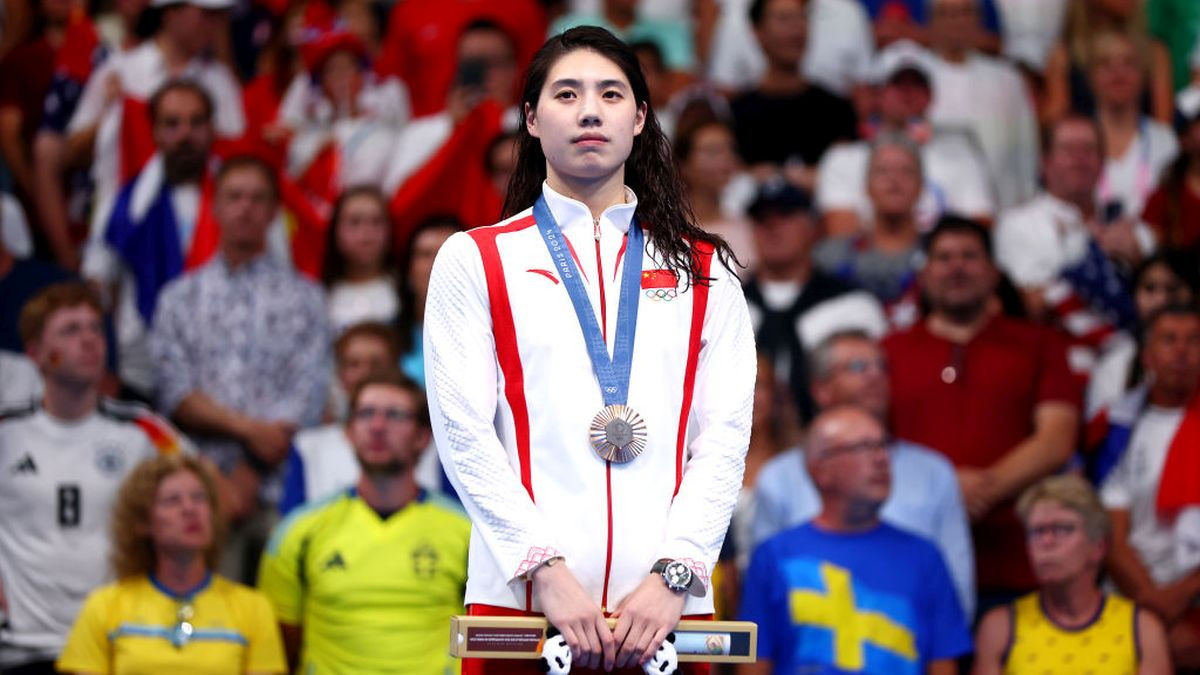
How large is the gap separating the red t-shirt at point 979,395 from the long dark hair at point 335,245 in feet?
8.51

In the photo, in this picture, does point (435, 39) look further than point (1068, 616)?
Yes

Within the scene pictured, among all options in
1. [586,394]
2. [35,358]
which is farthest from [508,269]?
[35,358]

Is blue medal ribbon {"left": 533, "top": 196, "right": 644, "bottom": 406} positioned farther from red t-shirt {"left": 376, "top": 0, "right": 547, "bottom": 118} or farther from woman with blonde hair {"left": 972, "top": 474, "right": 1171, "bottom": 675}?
red t-shirt {"left": 376, "top": 0, "right": 547, "bottom": 118}

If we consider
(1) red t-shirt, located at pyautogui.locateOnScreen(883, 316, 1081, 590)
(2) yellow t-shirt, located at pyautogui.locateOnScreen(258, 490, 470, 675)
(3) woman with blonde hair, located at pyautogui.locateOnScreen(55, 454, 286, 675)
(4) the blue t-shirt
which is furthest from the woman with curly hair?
(1) red t-shirt, located at pyautogui.locateOnScreen(883, 316, 1081, 590)

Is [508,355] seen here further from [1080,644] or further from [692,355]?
[1080,644]

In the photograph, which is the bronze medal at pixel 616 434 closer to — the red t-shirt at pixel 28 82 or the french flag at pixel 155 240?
the french flag at pixel 155 240

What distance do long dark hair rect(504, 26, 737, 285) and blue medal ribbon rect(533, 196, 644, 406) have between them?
0.32 feet

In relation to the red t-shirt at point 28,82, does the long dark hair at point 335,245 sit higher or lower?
lower

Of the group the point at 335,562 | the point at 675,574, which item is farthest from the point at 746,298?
the point at 675,574

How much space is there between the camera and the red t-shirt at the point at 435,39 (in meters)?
11.0

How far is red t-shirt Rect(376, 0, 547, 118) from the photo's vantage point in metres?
11.0

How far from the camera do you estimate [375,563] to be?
690 centimetres

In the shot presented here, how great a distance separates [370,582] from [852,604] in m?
1.81

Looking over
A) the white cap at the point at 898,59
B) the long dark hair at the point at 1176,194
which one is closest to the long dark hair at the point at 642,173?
the long dark hair at the point at 1176,194
